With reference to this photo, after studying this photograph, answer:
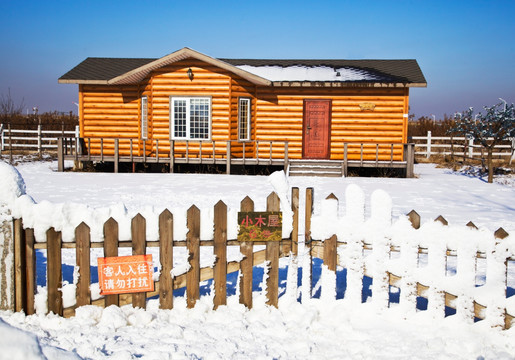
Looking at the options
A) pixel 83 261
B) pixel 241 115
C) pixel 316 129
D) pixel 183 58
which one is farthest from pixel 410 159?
pixel 83 261

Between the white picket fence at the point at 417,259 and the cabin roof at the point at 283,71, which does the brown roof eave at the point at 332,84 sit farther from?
the white picket fence at the point at 417,259

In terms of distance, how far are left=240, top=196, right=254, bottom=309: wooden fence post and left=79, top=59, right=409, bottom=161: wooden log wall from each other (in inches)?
554

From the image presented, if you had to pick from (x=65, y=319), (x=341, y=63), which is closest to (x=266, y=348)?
(x=65, y=319)

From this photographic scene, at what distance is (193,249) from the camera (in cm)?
373

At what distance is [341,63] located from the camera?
2209 cm

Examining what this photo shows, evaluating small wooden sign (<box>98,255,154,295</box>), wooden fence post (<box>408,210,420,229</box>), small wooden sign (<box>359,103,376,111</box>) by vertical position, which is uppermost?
small wooden sign (<box>359,103,376,111</box>)

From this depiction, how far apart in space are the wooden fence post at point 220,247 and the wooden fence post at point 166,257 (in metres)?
0.38

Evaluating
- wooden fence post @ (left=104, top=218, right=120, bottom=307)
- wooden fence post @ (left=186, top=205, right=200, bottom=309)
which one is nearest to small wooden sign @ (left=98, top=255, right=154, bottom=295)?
wooden fence post @ (left=104, top=218, right=120, bottom=307)

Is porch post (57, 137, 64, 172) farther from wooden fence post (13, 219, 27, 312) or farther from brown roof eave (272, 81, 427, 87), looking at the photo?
wooden fence post (13, 219, 27, 312)

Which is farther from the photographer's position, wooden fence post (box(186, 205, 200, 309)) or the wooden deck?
the wooden deck

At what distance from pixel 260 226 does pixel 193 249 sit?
2.00 ft

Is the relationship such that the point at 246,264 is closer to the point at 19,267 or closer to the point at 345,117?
the point at 19,267

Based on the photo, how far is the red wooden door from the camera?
18.5 m

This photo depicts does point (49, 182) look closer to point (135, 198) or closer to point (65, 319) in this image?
point (135, 198)
